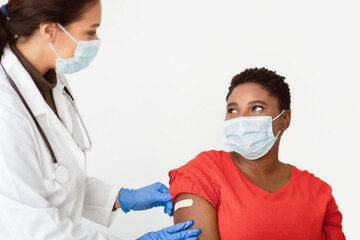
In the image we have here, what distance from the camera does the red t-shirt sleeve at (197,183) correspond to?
1648mm

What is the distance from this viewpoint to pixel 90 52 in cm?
165

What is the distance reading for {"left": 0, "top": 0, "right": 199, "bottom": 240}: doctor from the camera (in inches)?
51.7

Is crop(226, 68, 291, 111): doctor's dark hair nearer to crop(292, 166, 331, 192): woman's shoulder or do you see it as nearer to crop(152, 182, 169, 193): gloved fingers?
crop(292, 166, 331, 192): woman's shoulder

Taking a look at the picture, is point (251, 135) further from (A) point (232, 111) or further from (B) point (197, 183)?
(B) point (197, 183)

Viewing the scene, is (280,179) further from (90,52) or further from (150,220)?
(150,220)

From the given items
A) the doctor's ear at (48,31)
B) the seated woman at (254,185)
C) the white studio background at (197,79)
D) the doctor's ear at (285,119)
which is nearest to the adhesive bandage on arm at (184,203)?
the seated woman at (254,185)

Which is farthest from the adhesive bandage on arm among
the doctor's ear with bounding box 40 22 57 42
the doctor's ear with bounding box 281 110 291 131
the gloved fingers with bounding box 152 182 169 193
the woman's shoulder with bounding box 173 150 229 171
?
the doctor's ear with bounding box 40 22 57 42

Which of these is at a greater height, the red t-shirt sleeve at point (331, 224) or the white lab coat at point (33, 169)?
the white lab coat at point (33, 169)

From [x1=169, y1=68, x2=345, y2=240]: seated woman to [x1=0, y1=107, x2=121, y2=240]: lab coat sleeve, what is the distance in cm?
51

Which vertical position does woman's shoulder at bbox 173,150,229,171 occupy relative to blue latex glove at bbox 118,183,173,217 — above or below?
above

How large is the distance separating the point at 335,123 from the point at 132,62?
1.32m

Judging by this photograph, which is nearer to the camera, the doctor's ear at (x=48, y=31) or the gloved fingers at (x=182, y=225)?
the doctor's ear at (x=48, y=31)

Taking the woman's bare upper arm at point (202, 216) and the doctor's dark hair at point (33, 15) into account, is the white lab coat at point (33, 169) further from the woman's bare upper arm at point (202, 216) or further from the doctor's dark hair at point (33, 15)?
the woman's bare upper arm at point (202, 216)

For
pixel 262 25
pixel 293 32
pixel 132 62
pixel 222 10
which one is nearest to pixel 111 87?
pixel 132 62
